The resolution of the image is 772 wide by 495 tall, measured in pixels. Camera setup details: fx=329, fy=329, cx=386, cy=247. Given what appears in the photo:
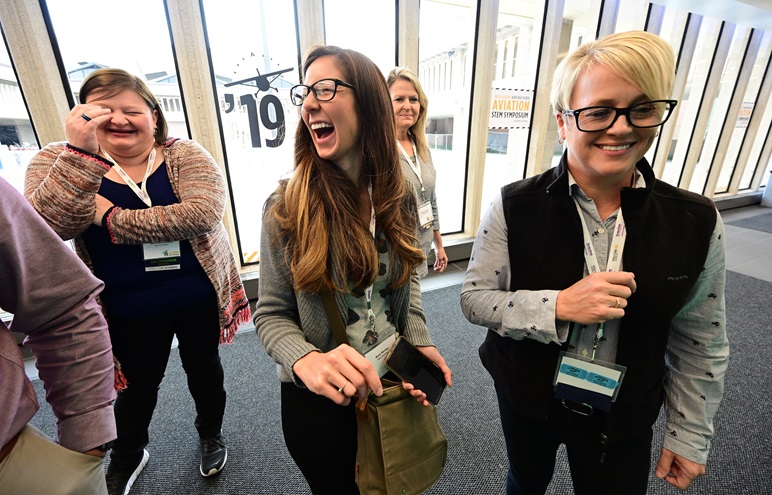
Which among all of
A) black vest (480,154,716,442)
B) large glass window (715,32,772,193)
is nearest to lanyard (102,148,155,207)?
black vest (480,154,716,442)

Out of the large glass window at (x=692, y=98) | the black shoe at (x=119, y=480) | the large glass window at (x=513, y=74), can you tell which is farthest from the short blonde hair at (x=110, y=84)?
the large glass window at (x=692, y=98)

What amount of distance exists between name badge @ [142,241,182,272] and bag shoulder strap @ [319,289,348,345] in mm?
788

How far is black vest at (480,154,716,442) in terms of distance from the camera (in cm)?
77

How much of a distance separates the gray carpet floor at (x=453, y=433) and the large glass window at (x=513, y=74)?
2585mm

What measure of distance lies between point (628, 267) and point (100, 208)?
5.43 ft

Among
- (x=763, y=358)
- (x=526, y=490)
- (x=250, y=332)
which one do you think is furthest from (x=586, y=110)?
(x=763, y=358)

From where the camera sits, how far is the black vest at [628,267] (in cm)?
77

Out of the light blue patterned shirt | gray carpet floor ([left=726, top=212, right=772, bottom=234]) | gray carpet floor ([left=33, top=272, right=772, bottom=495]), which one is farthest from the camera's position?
gray carpet floor ([left=726, top=212, right=772, bottom=234])

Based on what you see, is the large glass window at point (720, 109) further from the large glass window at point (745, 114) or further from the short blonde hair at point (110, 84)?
the short blonde hair at point (110, 84)

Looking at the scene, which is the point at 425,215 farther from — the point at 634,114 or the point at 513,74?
the point at 513,74

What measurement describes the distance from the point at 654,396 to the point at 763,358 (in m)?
2.71

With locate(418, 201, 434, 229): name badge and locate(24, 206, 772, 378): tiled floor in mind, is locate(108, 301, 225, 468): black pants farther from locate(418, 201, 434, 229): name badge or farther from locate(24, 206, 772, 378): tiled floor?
locate(24, 206, 772, 378): tiled floor

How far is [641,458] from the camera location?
2.97 feet

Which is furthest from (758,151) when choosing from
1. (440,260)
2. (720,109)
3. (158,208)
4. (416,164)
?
(158,208)
